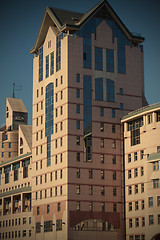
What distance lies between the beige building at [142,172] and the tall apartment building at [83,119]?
11.1ft

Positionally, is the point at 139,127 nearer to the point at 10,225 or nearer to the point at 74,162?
the point at 74,162

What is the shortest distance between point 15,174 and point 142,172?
50.6 meters

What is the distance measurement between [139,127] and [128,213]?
16.4m

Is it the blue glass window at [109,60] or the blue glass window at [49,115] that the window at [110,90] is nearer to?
the blue glass window at [109,60]

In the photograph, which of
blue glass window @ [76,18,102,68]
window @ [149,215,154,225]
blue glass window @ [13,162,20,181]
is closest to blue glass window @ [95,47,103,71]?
blue glass window @ [76,18,102,68]

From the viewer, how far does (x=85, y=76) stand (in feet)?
372

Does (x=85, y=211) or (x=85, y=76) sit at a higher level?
(x=85, y=76)

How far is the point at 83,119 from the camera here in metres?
111

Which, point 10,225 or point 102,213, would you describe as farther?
point 10,225

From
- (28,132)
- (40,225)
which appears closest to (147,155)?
(40,225)

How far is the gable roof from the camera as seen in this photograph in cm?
11481

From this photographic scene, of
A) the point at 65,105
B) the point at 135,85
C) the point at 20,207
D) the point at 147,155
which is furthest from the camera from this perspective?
the point at 20,207

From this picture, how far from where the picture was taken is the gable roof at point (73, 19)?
115 metres

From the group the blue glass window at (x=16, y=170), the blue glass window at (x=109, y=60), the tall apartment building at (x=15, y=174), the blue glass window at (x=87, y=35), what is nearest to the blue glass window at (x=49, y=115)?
the blue glass window at (x=87, y=35)
